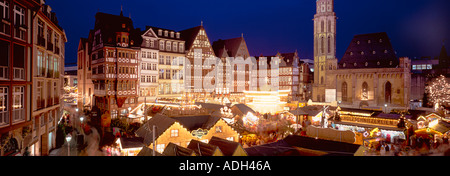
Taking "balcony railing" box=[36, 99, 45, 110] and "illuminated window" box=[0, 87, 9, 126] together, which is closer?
"illuminated window" box=[0, 87, 9, 126]

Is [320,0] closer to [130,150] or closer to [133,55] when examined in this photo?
[133,55]

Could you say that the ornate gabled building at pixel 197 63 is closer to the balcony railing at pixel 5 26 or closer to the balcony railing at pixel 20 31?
the balcony railing at pixel 20 31

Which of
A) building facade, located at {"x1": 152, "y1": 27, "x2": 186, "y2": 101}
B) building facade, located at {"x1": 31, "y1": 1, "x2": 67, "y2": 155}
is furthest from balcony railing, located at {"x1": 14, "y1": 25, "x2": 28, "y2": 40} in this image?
building facade, located at {"x1": 152, "y1": 27, "x2": 186, "y2": 101}

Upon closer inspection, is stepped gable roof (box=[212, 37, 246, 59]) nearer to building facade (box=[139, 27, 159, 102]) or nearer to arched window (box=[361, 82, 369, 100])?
building facade (box=[139, 27, 159, 102])

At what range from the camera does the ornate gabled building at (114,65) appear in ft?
102

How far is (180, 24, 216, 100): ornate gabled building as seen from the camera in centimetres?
4094

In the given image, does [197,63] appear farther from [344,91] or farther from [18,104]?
[18,104]

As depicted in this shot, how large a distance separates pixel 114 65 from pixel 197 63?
1354 centimetres

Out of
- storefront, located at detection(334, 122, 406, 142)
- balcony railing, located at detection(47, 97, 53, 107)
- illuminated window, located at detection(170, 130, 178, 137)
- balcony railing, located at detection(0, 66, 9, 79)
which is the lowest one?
storefront, located at detection(334, 122, 406, 142)

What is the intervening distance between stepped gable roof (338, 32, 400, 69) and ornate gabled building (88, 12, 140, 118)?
38384 millimetres

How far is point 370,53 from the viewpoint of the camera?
49.7 meters

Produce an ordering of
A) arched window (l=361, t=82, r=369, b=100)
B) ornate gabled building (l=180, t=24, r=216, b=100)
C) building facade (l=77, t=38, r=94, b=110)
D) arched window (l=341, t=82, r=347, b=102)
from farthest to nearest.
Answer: arched window (l=341, t=82, r=347, b=102), arched window (l=361, t=82, r=369, b=100), ornate gabled building (l=180, t=24, r=216, b=100), building facade (l=77, t=38, r=94, b=110)

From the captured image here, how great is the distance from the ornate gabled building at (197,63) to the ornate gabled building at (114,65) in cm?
908
